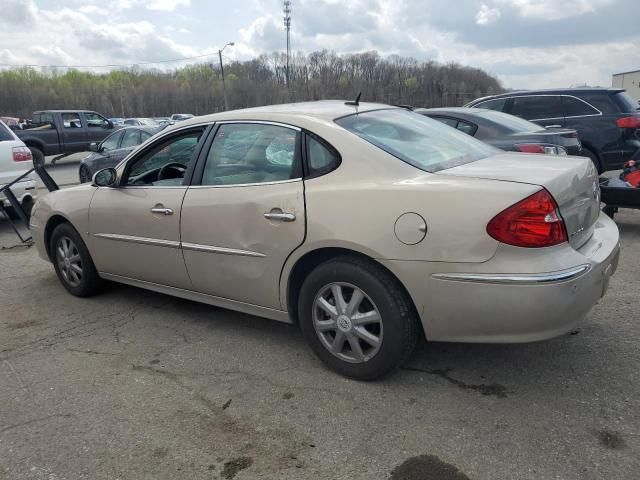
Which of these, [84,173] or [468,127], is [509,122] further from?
[84,173]

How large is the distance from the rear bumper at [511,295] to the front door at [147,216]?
5.75 ft

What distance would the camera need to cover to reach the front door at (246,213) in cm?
313

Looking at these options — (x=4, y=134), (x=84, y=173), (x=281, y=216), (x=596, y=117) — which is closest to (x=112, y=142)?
(x=84, y=173)

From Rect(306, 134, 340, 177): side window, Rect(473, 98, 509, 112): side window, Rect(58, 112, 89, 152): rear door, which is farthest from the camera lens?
Rect(58, 112, 89, 152): rear door

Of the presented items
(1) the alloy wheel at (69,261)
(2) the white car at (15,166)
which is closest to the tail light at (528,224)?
(1) the alloy wheel at (69,261)

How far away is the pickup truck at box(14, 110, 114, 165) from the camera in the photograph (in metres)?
18.9

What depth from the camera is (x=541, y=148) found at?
6.18 metres

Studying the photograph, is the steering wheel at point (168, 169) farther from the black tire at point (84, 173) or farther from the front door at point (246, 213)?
the black tire at point (84, 173)

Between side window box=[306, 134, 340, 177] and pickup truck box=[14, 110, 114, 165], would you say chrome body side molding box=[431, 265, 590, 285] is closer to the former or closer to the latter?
side window box=[306, 134, 340, 177]

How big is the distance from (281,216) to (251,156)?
57cm

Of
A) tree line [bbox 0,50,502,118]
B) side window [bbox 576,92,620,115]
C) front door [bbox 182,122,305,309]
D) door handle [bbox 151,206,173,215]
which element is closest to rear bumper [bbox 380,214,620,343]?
front door [bbox 182,122,305,309]

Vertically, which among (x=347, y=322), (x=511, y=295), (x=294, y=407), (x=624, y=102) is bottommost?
(x=294, y=407)

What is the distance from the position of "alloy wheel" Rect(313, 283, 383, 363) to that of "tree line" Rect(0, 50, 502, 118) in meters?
74.8

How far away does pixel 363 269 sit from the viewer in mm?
2842
